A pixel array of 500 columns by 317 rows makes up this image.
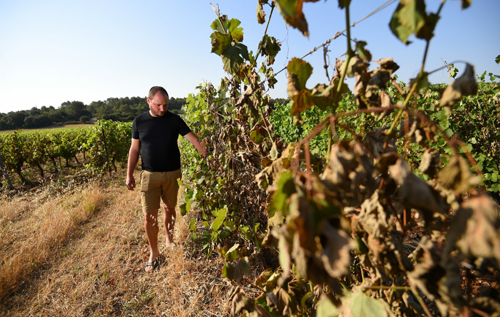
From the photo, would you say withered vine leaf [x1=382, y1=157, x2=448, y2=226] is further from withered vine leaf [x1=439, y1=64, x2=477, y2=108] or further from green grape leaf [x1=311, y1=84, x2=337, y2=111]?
green grape leaf [x1=311, y1=84, x2=337, y2=111]

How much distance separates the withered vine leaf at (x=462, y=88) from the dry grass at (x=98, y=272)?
1.69 meters

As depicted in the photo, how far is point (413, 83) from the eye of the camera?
2.39 feet

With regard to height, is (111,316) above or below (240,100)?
below

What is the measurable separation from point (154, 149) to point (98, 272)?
188 cm

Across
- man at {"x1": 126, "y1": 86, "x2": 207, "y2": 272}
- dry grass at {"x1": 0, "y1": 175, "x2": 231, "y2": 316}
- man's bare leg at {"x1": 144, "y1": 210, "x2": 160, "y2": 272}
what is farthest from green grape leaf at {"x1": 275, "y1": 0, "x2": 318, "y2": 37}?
man's bare leg at {"x1": 144, "y1": 210, "x2": 160, "y2": 272}

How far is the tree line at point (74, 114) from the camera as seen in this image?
1859 inches

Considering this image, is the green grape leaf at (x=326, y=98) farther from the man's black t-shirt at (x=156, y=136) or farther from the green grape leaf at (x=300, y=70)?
the man's black t-shirt at (x=156, y=136)

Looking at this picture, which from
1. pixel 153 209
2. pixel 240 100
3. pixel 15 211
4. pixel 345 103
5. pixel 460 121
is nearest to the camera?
pixel 240 100

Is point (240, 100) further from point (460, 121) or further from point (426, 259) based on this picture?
point (460, 121)

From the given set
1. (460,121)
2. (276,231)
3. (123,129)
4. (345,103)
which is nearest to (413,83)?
(276,231)

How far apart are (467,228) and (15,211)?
7.90 meters

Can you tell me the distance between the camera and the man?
10.1ft

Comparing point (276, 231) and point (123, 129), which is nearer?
point (276, 231)

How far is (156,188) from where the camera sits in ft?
10.6
